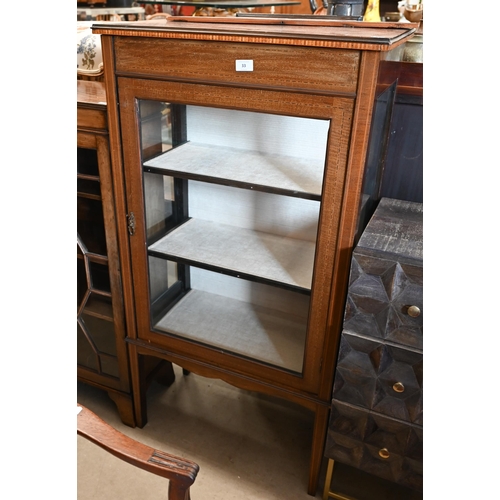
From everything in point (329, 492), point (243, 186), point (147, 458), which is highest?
point (243, 186)

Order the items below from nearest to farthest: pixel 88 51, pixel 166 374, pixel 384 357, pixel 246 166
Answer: pixel 384 357
pixel 246 166
pixel 88 51
pixel 166 374

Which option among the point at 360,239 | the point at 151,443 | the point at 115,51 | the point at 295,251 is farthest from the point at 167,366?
the point at 115,51

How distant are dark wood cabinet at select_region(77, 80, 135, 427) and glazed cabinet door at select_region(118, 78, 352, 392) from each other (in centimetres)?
6

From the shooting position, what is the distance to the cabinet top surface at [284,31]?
74 centimetres

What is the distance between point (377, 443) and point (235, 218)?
25.5 inches

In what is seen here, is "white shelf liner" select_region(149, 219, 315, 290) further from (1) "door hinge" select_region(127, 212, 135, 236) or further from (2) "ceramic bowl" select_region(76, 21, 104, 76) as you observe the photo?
(2) "ceramic bowl" select_region(76, 21, 104, 76)

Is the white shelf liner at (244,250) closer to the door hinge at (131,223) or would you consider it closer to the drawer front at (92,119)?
the door hinge at (131,223)

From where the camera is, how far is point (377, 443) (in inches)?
40.3

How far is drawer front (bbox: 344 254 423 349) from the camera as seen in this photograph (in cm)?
86

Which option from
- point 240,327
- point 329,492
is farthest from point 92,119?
point 329,492

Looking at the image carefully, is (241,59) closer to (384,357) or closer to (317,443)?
(384,357)

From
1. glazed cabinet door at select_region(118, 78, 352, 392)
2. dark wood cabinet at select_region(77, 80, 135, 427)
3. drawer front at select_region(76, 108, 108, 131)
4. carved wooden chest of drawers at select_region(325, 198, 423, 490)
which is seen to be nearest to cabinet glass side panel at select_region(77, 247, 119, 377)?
dark wood cabinet at select_region(77, 80, 135, 427)

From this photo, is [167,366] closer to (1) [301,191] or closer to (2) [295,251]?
(2) [295,251]

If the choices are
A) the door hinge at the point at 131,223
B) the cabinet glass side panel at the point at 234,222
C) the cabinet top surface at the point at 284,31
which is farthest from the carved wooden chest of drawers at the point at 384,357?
the door hinge at the point at 131,223
